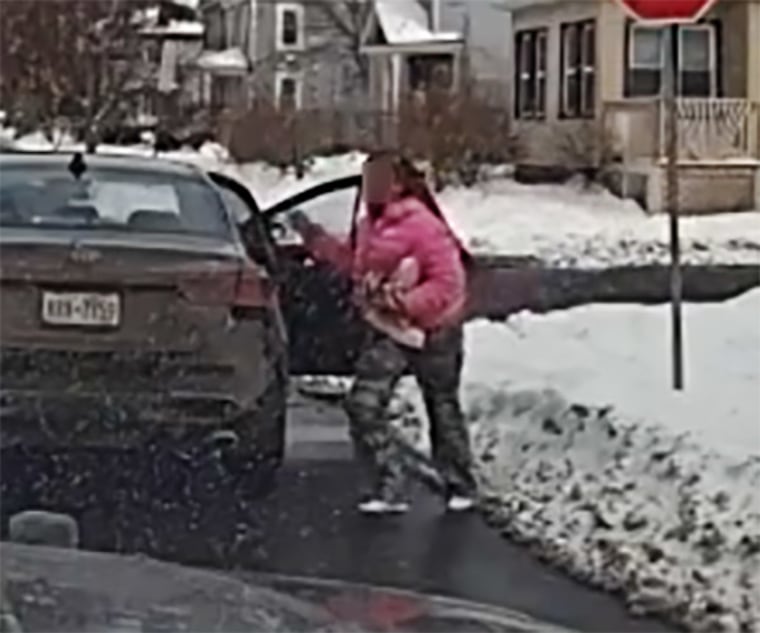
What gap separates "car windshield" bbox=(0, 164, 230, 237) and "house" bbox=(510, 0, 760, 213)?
80.7 feet

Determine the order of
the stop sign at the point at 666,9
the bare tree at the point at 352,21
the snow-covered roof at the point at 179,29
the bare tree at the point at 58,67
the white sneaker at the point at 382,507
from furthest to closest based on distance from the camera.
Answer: the bare tree at the point at 352,21, the snow-covered roof at the point at 179,29, the bare tree at the point at 58,67, the stop sign at the point at 666,9, the white sneaker at the point at 382,507

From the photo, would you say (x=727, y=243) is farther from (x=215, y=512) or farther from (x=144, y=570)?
(x=144, y=570)

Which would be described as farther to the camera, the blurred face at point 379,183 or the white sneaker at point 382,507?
the white sneaker at point 382,507

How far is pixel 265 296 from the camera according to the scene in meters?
10.8

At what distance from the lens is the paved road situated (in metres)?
9.20

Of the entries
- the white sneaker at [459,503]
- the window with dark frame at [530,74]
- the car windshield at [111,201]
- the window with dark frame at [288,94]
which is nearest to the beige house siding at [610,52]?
the window with dark frame at [530,74]

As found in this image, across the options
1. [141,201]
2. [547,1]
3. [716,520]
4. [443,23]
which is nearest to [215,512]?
[141,201]

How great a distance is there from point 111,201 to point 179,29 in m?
41.7

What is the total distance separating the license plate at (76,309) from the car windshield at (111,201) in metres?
0.48

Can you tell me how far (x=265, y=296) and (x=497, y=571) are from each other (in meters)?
1.75

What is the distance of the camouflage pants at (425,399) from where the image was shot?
10898mm

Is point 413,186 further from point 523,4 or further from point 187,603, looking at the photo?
point 523,4

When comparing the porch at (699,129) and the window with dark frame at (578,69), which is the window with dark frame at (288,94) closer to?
the window with dark frame at (578,69)

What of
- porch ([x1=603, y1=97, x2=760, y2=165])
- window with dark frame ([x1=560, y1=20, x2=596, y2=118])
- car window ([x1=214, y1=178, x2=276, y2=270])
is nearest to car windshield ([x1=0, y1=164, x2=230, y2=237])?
car window ([x1=214, y1=178, x2=276, y2=270])
